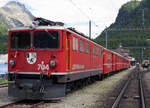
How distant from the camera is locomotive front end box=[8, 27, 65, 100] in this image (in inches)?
410

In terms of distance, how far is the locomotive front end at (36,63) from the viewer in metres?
10.4

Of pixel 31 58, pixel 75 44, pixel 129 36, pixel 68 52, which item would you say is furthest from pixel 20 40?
pixel 129 36

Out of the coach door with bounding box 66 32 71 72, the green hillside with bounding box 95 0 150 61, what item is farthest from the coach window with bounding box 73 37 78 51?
the green hillside with bounding box 95 0 150 61

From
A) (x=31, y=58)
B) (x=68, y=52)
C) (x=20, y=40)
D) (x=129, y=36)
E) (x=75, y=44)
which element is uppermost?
(x=129, y=36)

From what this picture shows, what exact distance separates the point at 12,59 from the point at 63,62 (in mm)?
2351

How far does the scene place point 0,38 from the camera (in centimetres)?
6475

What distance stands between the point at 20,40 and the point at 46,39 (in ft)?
4.13

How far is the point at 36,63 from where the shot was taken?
10.8 metres

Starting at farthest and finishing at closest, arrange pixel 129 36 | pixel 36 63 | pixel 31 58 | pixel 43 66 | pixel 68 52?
pixel 129 36
pixel 68 52
pixel 31 58
pixel 36 63
pixel 43 66

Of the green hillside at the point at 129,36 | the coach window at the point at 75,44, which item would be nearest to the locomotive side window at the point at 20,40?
the coach window at the point at 75,44

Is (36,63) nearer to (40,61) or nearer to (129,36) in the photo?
(40,61)

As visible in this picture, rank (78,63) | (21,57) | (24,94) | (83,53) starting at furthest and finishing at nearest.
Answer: (83,53), (78,63), (21,57), (24,94)

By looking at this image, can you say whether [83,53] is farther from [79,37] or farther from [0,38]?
[0,38]

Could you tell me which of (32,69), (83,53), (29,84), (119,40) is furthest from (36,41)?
(119,40)
